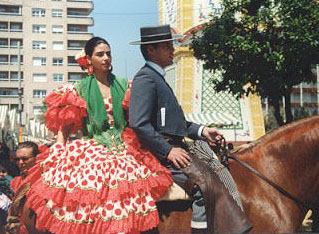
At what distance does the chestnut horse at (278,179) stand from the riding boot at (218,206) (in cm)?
22

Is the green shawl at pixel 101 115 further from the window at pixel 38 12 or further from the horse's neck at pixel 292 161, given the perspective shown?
the window at pixel 38 12

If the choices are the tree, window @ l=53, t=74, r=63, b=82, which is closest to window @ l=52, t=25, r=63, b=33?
window @ l=53, t=74, r=63, b=82

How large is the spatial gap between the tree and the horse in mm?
7944

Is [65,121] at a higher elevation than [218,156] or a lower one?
higher

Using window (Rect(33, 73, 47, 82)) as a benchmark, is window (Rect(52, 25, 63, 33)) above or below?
above

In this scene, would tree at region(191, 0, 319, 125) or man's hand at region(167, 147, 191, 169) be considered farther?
tree at region(191, 0, 319, 125)

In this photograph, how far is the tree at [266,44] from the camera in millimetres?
11852

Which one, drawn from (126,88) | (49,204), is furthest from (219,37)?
(49,204)

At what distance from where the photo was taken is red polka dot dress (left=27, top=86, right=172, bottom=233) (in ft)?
12.1

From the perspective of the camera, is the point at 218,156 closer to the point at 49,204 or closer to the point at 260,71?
the point at 49,204

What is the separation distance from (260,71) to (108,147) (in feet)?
29.8

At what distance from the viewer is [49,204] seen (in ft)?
12.3

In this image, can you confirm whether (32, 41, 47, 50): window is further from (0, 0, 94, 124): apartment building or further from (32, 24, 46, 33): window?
(32, 24, 46, 33): window

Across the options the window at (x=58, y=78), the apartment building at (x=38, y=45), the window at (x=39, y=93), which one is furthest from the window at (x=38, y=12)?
the window at (x=39, y=93)
